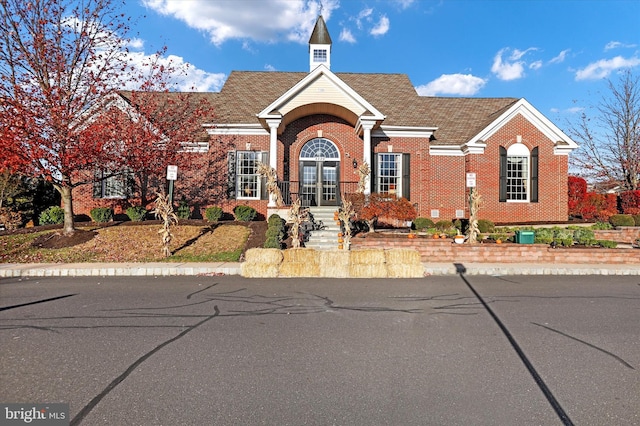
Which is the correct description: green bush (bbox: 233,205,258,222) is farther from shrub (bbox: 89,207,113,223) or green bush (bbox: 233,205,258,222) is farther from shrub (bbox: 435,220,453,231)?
shrub (bbox: 435,220,453,231)

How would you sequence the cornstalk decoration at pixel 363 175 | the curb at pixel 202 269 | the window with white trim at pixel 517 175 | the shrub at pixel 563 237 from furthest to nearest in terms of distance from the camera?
the window with white trim at pixel 517 175 → the cornstalk decoration at pixel 363 175 → the shrub at pixel 563 237 → the curb at pixel 202 269

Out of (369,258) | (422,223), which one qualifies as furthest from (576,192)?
(369,258)

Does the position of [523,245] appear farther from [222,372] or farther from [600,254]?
[222,372]

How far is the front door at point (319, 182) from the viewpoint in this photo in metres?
20.6

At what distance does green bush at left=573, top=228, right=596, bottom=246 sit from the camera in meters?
14.6

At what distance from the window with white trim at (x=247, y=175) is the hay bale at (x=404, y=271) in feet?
36.7

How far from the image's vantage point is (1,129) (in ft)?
42.2

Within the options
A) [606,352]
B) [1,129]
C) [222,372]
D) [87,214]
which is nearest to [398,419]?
[222,372]

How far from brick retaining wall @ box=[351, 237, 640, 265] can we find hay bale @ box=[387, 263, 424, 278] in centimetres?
243

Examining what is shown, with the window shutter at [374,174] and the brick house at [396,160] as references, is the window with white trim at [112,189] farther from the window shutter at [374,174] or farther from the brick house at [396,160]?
the window shutter at [374,174]

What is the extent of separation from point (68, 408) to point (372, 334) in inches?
147

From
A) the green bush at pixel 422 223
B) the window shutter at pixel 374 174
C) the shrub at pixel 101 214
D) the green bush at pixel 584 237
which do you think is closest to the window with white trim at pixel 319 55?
the window shutter at pixel 374 174

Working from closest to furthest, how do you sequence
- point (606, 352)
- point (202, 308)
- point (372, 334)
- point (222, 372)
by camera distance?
1. point (222, 372)
2. point (606, 352)
3. point (372, 334)
4. point (202, 308)

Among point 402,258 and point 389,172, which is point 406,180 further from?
point 402,258
